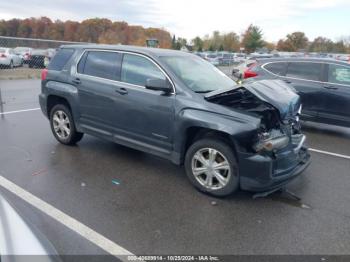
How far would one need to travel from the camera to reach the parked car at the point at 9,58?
63.9 feet

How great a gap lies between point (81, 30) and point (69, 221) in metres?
79.8

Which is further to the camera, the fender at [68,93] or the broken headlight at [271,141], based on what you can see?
the fender at [68,93]

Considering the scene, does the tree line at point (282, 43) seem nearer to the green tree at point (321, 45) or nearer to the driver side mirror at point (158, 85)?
the green tree at point (321, 45)

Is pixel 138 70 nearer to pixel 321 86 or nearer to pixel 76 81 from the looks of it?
pixel 76 81

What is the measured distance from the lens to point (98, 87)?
5.07 meters

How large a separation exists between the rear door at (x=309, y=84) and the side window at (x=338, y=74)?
187mm

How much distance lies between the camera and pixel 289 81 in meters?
7.68

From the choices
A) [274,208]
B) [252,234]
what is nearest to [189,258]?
[252,234]

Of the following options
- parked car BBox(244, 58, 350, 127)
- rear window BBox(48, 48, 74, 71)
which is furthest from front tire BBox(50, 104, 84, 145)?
parked car BBox(244, 58, 350, 127)

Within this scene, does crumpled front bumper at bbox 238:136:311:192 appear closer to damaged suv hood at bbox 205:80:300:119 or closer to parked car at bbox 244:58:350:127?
damaged suv hood at bbox 205:80:300:119

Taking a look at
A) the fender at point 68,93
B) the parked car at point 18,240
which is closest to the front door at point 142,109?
the fender at point 68,93

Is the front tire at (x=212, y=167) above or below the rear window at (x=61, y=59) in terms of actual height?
below

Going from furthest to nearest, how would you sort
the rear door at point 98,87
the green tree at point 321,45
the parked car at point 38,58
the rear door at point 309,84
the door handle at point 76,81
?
the green tree at point 321,45 < the parked car at point 38,58 < the rear door at point 309,84 < the door handle at point 76,81 < the rear door at point 98,87

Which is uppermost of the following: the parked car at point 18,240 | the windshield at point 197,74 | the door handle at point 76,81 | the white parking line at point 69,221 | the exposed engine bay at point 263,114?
the windshield at point 197,74
